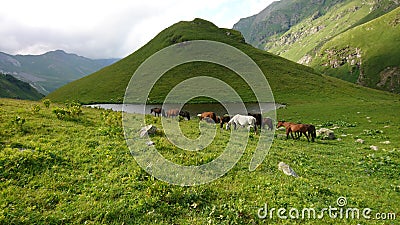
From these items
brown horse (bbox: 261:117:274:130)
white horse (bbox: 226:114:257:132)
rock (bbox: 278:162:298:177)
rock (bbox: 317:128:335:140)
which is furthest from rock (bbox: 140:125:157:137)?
rock (bbox: 317:128:335:140)

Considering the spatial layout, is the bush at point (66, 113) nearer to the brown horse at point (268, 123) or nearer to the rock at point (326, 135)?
the brown horse at point (268, 123)

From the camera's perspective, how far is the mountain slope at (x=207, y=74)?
9288 cm

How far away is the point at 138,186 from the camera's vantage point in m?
10.2

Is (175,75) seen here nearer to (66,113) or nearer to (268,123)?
(268,123)

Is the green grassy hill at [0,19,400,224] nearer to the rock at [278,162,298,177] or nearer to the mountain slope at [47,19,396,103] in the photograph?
the rock at [278,162,298,177]

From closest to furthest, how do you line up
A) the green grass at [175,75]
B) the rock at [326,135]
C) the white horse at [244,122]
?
the white horse at [244,122]
the rock at [326,135]
the green grass at [175,75]

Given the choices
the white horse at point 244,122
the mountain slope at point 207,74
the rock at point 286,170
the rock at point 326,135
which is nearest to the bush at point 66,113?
the white horse at point 244,122

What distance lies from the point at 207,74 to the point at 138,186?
108 metres

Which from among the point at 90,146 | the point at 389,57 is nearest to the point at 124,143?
the point at 90,146

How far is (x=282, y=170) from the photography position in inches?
513

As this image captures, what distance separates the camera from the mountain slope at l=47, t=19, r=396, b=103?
9288 centimetres

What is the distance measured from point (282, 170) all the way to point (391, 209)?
4666 mm

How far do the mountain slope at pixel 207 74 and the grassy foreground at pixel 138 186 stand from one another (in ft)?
237

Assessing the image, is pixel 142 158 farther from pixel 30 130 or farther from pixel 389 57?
pixel 389 57
